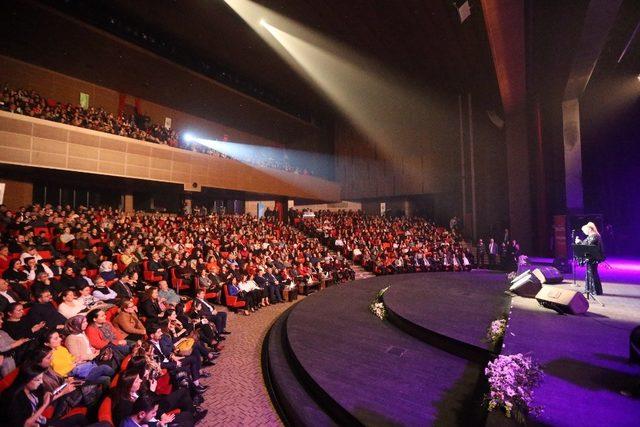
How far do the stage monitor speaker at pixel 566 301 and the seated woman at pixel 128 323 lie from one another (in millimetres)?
5862

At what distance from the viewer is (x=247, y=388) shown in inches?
146

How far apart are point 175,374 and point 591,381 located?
3.85m

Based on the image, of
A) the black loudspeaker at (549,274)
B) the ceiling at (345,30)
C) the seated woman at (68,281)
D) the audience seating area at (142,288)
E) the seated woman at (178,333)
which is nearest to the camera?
the audience seating area at (142,288)

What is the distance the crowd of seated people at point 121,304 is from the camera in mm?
2535

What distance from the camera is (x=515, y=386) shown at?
2.23 metres

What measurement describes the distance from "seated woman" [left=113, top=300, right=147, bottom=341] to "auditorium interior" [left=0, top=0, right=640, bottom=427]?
0.10 ft

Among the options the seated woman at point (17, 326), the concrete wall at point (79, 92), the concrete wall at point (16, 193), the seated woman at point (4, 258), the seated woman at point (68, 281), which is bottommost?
the seated woman at point (17, 326)

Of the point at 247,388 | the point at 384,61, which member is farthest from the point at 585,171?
the point at 247,388

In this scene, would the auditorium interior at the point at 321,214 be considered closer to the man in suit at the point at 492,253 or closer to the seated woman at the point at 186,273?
the seated woman at the point at 186,273

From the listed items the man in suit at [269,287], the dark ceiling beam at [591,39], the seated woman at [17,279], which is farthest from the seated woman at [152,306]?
the dark ceiling beam at [591,39]

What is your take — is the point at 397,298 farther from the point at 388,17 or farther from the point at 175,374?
the point at 388,17

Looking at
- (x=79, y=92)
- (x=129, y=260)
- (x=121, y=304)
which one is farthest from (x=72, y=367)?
(x=79, y=92)

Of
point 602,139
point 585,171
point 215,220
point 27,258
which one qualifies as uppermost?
point 602,139

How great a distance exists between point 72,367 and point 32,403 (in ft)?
2.99
